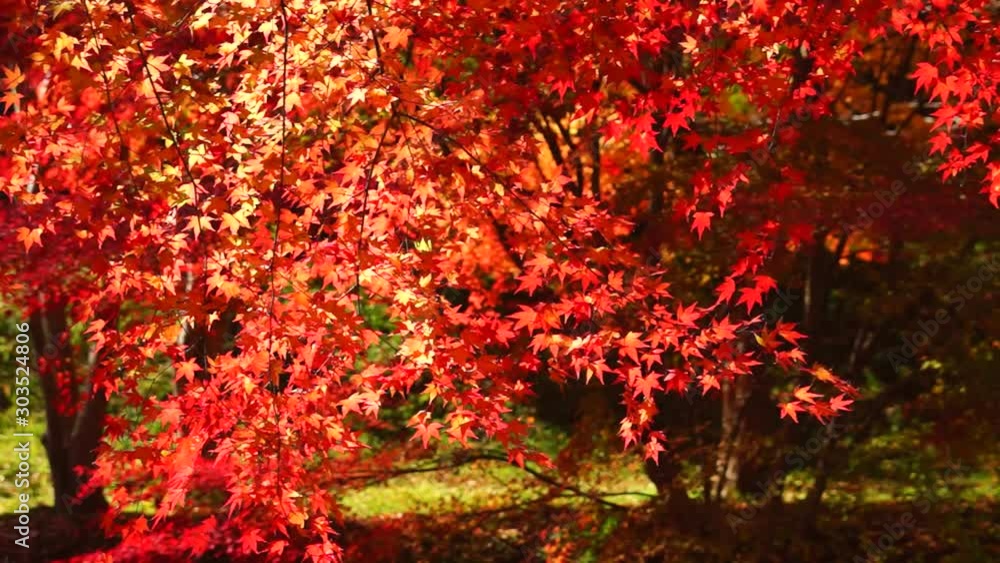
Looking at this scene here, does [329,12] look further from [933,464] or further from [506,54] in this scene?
[933,464]

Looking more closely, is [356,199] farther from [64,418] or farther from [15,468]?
[15,468]

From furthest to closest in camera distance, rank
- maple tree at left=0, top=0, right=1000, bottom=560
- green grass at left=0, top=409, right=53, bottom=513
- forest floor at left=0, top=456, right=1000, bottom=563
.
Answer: green grass at left=0, top=409, right=53, bottom=513, forest floor at left=0, top=456, right=1000, bottom=563, maple tree at left=0, top=0, right=1000, bottom=560

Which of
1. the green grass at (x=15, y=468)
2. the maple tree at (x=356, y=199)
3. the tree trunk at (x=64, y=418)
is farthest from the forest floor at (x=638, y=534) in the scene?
the green grass at (x=15, y=468)

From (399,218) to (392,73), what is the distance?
749 millimetres

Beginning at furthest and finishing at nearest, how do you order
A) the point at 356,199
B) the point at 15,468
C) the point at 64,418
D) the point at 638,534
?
the point at 15,468 < the point at 64,418 < the point at 638,534 < the point at 356,199

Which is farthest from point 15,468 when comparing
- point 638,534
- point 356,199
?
point 356,199

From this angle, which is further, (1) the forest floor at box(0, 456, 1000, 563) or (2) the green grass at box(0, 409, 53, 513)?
(2) the green grass at box(0, 409, 53, 513)

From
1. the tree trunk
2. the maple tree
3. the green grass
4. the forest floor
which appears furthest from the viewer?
the green grass

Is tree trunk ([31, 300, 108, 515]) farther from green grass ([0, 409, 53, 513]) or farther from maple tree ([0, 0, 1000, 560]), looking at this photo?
maple tree ([0, 0, 1000, 560])

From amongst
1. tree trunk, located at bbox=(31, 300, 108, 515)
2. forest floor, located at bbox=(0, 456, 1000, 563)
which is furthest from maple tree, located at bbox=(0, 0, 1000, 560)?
tree trunk, located at bbox=(31, 300, 108, 515)

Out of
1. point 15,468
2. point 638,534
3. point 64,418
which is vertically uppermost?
point 64,418

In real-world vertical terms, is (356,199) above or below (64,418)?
above

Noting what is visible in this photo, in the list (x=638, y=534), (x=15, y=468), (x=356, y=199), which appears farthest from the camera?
(x=15, y=468)

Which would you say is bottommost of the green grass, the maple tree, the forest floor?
the green grass
